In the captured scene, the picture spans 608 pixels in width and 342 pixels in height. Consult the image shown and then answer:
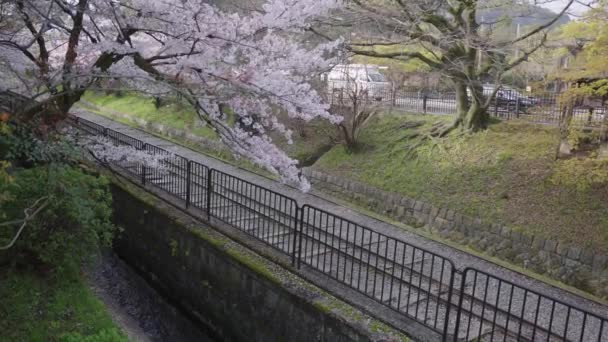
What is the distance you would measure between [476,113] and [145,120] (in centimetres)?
1592

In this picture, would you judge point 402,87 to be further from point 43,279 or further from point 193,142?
point 43,279

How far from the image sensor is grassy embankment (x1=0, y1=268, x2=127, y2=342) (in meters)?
5.78

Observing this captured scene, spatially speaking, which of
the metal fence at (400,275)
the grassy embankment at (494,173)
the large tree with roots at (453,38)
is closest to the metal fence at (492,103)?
the grassy embankment at (494,173)

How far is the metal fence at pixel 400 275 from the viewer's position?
544cm

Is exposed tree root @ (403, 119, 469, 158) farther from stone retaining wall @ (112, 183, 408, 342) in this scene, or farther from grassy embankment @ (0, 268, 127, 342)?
grassy embankment @ (0, 268, 127, 342)

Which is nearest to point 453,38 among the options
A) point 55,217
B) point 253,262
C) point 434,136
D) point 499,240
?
point 434,136

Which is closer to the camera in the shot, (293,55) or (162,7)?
(162,7)

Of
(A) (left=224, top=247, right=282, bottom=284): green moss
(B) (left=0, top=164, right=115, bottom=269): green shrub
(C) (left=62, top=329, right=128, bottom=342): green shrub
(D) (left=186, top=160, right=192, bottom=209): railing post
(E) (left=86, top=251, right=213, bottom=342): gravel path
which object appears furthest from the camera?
(D) (left=186, top=160, right=192, bottom=209): railing post

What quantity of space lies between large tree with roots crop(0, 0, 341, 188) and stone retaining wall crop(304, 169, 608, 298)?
5.15m

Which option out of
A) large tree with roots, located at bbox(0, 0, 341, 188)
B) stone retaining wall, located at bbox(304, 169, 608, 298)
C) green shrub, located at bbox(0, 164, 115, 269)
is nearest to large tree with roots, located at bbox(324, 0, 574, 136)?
stone retaining wall, located at bbox(304, 169, 608, 298)

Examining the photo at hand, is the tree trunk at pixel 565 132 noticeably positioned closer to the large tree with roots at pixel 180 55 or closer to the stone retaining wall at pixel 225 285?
the large tree with roots at pixel 180 55

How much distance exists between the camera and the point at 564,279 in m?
8.34

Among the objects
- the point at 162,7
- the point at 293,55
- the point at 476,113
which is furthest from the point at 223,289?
the point at 476,113

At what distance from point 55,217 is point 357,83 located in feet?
34.9
